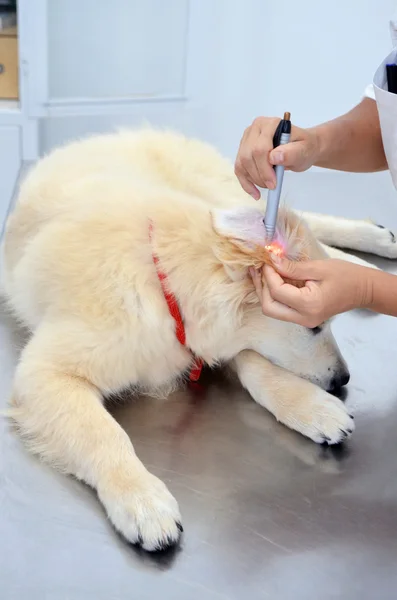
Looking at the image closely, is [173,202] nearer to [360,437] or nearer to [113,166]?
[113,166]

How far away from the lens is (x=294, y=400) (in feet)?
4.37

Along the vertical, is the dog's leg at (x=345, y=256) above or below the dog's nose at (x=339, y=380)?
above

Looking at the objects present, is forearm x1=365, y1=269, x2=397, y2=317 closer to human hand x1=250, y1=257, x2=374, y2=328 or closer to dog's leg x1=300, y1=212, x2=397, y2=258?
human hand x1=250, y1=257, x2=374, y2=328

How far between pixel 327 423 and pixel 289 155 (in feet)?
1.56

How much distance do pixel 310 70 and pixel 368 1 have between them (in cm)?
37

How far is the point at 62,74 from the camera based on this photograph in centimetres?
339

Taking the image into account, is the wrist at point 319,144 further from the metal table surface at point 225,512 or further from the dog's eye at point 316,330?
the metal table surface at point 225,512

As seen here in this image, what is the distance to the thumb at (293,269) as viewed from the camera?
1213 millimetres

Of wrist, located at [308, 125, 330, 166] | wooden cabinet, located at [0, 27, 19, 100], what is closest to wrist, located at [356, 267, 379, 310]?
wrist, located at [308, 125, 330, 166]

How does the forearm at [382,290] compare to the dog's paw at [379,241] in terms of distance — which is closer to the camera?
the forearm at [382,290]

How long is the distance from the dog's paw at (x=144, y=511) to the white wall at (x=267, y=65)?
2.47m

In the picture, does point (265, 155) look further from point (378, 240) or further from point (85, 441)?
point (378, 240)

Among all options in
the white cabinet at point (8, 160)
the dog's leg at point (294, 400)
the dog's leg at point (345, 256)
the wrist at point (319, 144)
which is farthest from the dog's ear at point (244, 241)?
the white cabinet at point (8, 160)

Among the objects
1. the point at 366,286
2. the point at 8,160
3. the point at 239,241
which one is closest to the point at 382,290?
the point at 366,286
